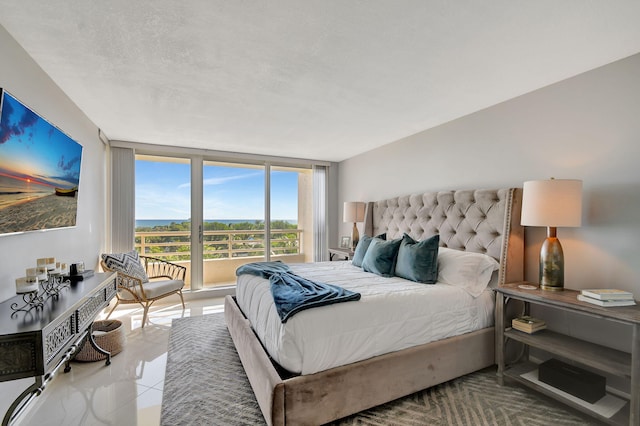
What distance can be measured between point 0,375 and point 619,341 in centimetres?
360

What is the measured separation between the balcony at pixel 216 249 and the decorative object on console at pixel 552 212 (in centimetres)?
409

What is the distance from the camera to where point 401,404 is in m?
2.05

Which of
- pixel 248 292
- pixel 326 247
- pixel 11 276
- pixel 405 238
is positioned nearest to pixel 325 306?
pixel 248 292

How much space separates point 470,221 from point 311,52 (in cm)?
223

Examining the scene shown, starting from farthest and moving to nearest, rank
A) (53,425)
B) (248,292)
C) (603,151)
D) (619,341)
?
(248,292)
(603,151)
(619,341)
(53,425)

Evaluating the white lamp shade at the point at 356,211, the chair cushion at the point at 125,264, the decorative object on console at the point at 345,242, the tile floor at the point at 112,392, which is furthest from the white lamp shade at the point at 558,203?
the chair cushion at the point at 125,264

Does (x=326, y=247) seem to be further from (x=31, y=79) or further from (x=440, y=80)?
(x=31, y=79)

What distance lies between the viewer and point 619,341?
2029 millimetres

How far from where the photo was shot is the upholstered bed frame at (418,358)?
1706mm

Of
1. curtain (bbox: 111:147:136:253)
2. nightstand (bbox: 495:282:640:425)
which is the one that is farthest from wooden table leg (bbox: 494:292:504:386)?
curtain (bbox: 111:147:136:253)

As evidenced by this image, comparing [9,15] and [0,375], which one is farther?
[9,15]

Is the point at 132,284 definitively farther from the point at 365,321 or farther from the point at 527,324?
the point at 527,324

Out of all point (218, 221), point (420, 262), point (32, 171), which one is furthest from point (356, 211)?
point (32, 171)

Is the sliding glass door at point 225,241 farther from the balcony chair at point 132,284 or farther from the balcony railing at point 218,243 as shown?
the balcony chair at point 132,284
